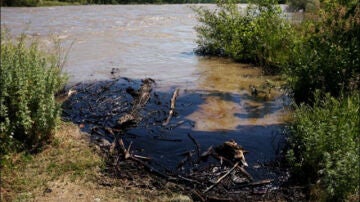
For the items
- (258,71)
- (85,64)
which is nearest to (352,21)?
(258,71)

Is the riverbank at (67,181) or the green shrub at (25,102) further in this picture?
the green shrub at (25,102)

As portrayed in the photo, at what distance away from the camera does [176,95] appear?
1034 cm

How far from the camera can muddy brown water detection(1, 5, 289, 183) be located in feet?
24.3

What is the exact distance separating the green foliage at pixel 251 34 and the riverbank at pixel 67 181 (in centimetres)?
771

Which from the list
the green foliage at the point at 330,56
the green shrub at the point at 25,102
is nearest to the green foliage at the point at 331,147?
the green foliage at the point at 330,56

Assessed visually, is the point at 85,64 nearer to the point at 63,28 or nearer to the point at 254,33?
the point at 254,33

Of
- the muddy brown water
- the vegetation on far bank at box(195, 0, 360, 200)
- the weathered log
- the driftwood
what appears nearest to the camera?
the vegetation on far bank at box(195, 0, 360, 200)

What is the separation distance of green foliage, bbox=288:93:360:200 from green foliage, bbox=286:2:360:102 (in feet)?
3.92

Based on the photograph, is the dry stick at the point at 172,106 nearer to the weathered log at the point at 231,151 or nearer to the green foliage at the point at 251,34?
the weathered log at the point at 231,151

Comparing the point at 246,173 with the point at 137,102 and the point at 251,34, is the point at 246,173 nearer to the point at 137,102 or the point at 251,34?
the point at 137,102

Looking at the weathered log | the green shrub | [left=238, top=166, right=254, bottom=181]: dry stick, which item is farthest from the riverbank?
the weathered log

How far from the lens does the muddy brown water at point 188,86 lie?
24.3 ft

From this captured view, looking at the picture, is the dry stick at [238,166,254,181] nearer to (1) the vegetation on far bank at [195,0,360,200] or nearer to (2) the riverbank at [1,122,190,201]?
(1) the vegetation on far bank at [195,0,360,200]

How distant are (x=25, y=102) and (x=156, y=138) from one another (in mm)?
Result: 2489
